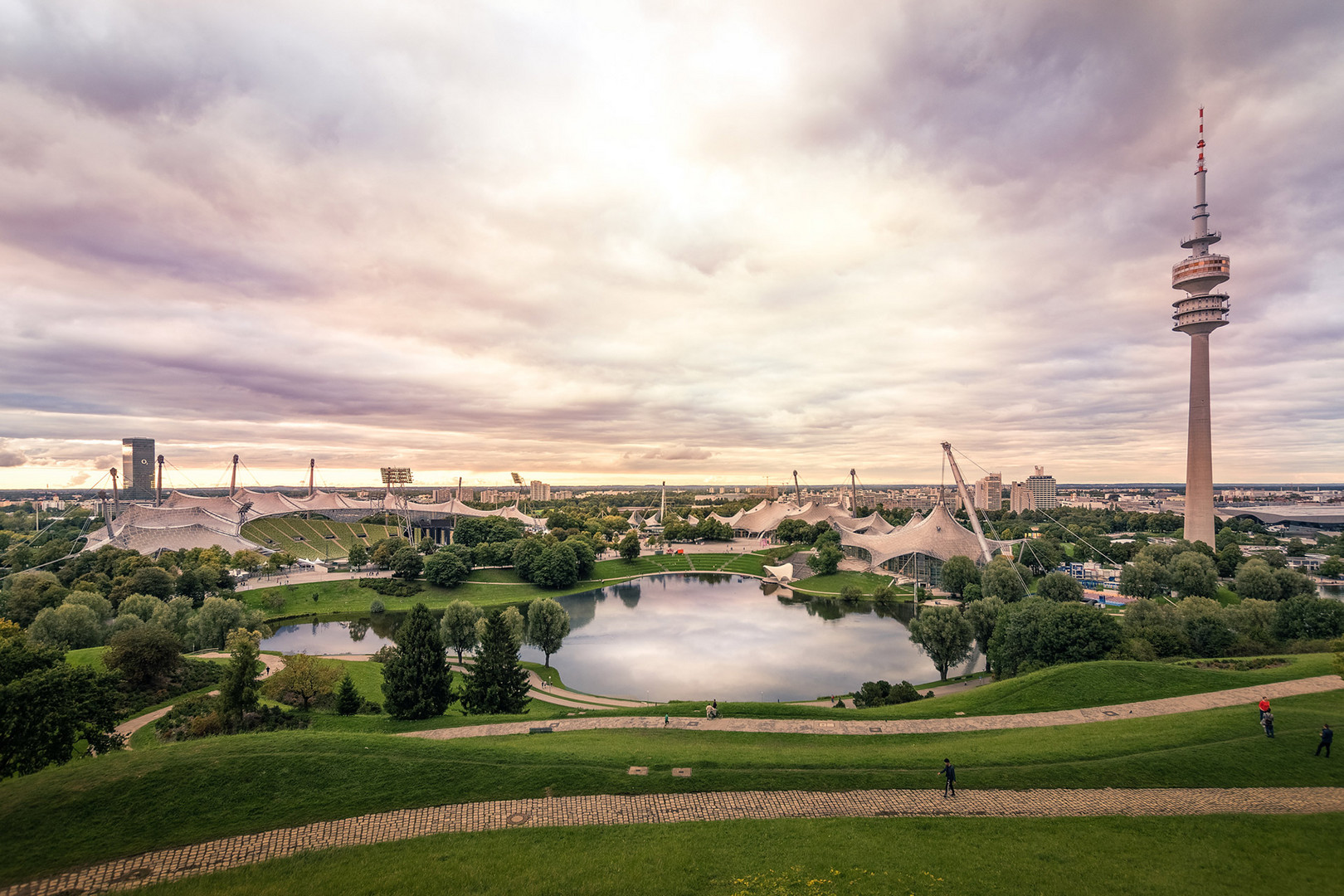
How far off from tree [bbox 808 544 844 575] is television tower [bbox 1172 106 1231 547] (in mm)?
32745

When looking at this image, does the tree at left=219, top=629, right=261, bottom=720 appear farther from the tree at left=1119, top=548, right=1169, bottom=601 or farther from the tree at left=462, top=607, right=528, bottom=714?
the tree at left=1119, top=548, right=1169, bottom=601

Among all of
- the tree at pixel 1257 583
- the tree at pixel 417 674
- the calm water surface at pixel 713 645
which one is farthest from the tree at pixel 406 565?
the tree at pixel 1257 583

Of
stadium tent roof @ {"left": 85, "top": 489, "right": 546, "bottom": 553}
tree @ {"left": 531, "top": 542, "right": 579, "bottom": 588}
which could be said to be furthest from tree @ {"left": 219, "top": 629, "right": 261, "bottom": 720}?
stadium tent roof @ {"left": 85, "top": 489, "right": 546, "bottom": 553}

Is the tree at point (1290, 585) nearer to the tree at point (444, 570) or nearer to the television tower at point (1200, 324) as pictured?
the television tower at point (1200, 324)

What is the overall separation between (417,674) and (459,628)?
13.8m

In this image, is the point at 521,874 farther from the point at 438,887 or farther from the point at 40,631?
the point at 40,631

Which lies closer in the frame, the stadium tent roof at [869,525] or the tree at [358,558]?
the tree at [358,558]

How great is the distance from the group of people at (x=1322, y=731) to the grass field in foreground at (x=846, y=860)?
2.91m

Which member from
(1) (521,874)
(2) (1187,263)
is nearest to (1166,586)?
(2) (1187,263)

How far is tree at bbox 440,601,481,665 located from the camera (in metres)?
32.7

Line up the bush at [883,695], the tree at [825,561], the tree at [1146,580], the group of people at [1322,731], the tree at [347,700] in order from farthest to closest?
the tree at [825,561] → the tree at [1146,580] → the bush at [883,695] → the tree at [347,700] → the group of people at [1322,731]

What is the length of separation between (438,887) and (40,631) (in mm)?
35090

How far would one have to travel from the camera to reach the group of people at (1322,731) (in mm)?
12391

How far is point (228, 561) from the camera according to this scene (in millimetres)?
53531
